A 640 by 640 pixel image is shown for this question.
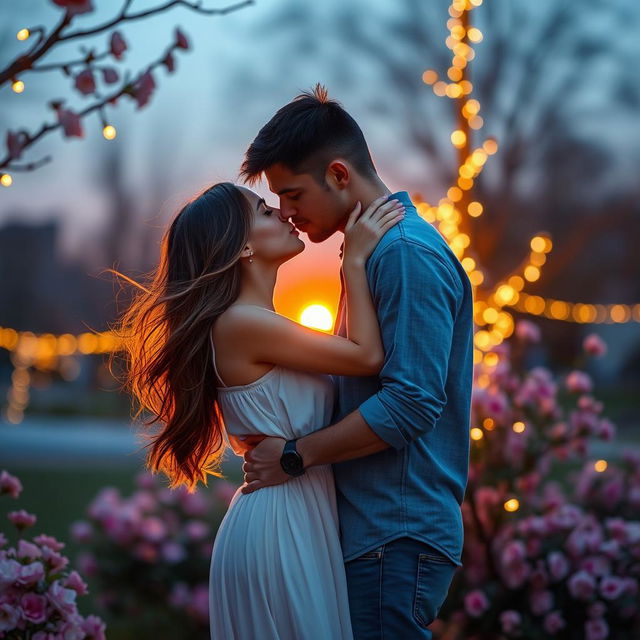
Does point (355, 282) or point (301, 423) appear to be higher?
point (355, 282)

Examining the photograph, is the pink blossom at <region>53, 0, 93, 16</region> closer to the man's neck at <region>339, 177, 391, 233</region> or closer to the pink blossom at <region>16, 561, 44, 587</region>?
the man's neck at <region>339, 177, 391, 233</region>

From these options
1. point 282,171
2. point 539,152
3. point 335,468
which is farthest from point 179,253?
point 539,152

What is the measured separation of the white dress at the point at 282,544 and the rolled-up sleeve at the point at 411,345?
0.29m

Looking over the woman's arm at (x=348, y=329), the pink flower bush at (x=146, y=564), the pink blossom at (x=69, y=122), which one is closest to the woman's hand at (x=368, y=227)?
the woman's arm at (x=348, y=329)

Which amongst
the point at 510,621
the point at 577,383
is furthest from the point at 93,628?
the point at 577,383

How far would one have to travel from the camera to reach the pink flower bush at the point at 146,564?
4.89 meters

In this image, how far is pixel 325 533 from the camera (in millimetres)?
2473

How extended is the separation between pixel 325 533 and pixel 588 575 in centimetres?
195

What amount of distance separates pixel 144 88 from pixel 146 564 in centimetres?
Answer: 309

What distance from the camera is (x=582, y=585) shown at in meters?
3.96

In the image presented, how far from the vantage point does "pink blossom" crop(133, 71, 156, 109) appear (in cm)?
266

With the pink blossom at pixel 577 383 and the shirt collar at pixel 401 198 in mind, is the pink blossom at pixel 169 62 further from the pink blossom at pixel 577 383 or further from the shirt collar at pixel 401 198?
the pink blossom at pixel 577 383

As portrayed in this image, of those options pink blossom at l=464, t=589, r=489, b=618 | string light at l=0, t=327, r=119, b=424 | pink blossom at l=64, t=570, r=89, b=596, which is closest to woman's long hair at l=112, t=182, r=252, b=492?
pink blossom at l=64, t=570, r=89, b=596

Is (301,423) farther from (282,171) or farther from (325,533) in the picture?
(282,171)
